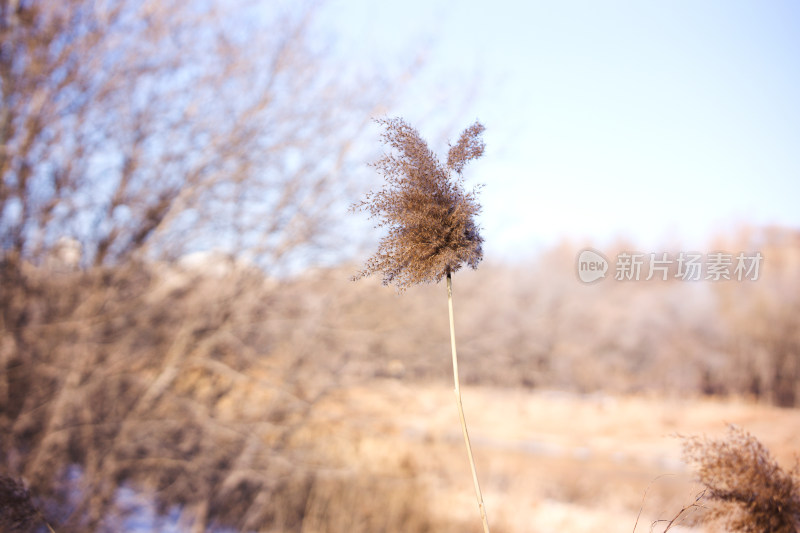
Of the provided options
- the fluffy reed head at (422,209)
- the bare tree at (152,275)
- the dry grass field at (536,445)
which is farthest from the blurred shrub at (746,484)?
the bare tree at (152,275)

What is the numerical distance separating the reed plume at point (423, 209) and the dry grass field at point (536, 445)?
91 centimetres

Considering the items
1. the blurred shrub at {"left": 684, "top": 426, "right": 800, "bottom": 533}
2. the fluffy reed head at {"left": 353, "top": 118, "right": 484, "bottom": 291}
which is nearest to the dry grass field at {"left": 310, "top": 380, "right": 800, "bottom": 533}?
the blurred shrub at {"left": 684, "top": 426, "right": 800, "bottom": 533}

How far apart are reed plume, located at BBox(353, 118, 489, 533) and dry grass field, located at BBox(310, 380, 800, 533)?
35.9 inches

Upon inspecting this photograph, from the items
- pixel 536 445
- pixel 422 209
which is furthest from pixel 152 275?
pixel 536 445

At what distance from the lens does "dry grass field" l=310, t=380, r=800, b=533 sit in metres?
7.33

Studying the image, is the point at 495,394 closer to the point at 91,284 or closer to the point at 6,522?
the point at 91,284

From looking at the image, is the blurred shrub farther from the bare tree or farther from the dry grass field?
the bare tree

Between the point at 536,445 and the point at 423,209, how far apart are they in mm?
14055

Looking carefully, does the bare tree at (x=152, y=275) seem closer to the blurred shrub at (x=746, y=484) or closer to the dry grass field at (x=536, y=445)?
the dry grass field at (x=536, y=445)

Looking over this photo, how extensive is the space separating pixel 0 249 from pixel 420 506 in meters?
6.13

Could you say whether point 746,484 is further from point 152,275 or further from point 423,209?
point 152,275

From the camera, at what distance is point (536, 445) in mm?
14297

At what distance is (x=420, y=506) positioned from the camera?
8383 millimetres

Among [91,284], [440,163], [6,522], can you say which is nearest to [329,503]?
[91,284]
